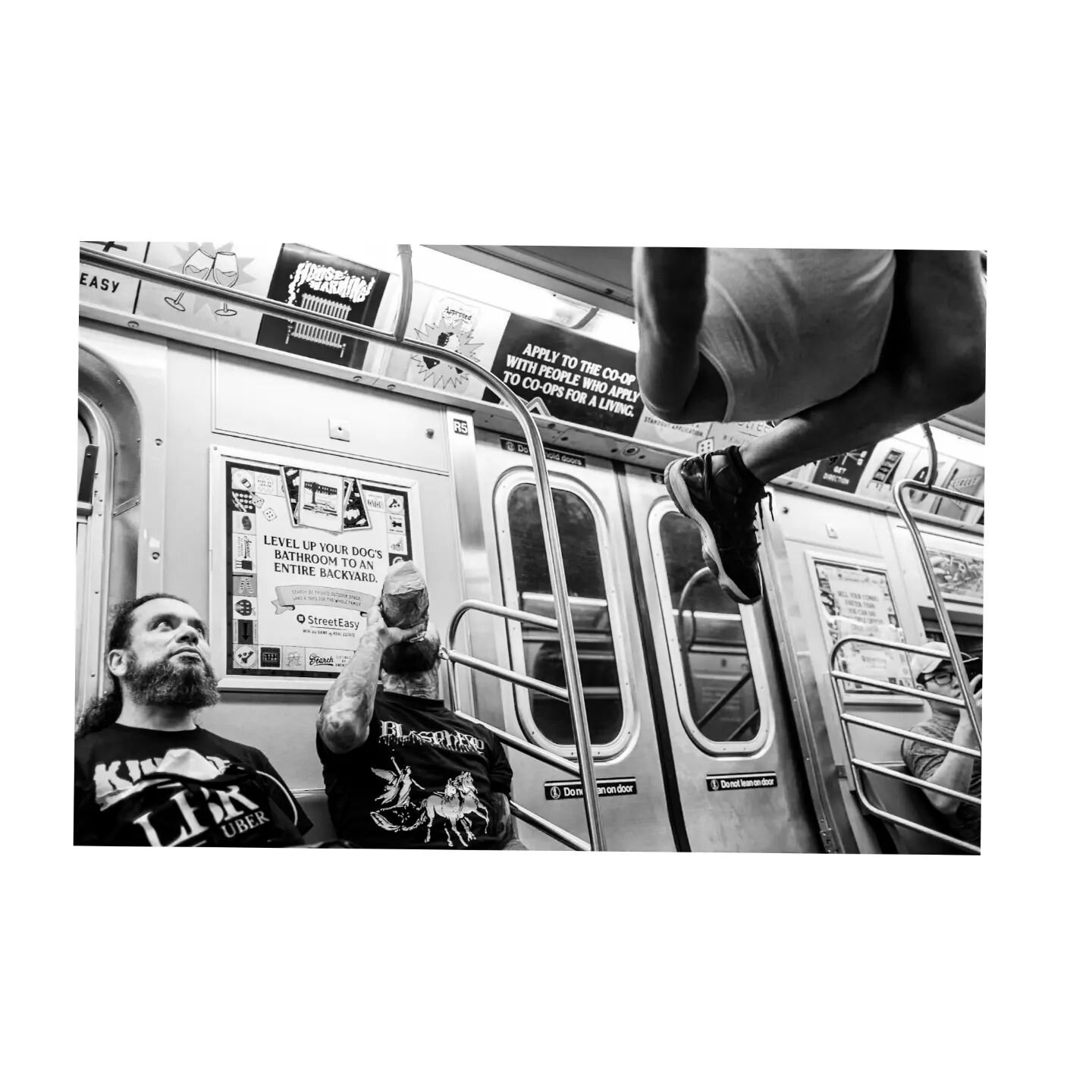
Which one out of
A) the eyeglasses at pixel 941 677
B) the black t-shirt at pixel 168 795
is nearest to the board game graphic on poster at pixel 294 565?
the black t-shirt at pixel 168 795

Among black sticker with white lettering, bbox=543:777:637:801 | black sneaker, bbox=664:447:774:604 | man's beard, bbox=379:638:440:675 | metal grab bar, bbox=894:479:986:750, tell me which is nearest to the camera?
man's beard, bbox=379:638:440:675

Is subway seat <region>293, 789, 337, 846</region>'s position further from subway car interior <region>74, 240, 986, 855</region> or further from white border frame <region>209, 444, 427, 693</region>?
white border frame <region>209, 444, 427, 693</region>

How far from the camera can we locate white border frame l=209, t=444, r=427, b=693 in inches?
93.4

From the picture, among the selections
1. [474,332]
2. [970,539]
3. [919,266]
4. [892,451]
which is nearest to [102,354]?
[474,332]

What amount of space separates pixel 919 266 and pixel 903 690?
1538 millimetres

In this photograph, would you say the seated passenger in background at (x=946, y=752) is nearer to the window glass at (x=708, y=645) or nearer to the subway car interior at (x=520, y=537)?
the subway car interior at (x=520, y=537)

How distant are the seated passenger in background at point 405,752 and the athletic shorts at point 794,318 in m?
1.13

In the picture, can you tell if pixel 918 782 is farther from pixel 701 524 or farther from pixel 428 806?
pixel 428 806

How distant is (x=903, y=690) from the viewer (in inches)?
130

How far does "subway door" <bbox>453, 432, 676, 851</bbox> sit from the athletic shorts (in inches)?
31.7

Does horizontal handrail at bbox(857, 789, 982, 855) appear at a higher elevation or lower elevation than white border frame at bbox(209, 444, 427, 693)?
lower

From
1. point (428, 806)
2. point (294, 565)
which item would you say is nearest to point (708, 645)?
point (428, 806)

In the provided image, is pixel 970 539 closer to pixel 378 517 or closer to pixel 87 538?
pixel 378 517

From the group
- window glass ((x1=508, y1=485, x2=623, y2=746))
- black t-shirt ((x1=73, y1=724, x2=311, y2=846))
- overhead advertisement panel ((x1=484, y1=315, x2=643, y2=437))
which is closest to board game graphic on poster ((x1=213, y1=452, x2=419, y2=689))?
black t-shirt ((x1=73, y1=724, x2=311, y2=846))
